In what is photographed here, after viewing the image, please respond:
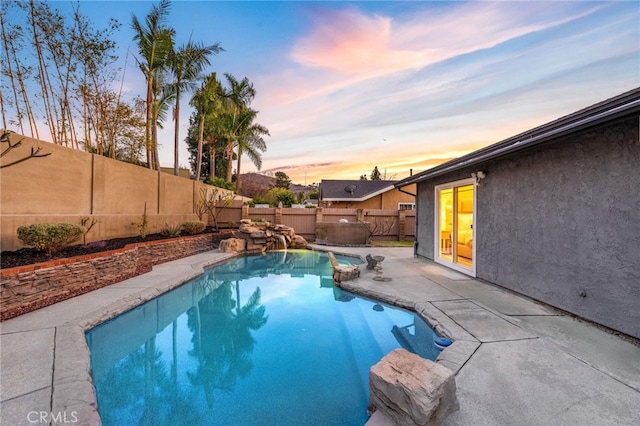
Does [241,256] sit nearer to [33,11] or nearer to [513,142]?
[33,11]

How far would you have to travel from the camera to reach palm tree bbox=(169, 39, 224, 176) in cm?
1278

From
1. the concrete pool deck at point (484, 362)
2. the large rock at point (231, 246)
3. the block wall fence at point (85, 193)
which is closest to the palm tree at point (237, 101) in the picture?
the block wall fence at point (85, 193)

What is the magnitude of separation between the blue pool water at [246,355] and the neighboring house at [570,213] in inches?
85.3

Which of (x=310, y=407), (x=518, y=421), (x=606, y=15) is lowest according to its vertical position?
(x=310, y=407)

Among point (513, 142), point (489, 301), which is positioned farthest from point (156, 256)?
point (513, 142)

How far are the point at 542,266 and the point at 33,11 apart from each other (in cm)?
1104

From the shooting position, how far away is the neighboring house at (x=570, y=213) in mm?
3234

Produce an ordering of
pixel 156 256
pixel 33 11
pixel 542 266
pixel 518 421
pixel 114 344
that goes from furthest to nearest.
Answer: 1. pixel 156 256
2. pixel 33 11
3. pixel 542 266
4. pixel 114 344
5. pixel 518 421

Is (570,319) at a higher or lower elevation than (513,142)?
lower

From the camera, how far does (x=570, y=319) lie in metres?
3.81

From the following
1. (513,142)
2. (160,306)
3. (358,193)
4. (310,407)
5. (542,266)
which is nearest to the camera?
(310,407)

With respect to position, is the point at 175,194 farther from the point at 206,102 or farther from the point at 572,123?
the point at 572,123

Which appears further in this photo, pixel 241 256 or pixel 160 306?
pixel 241 256

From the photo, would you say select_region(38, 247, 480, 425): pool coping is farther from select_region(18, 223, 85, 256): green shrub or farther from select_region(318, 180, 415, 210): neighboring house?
select_region(318, 180, 415, 210): neighboring house
